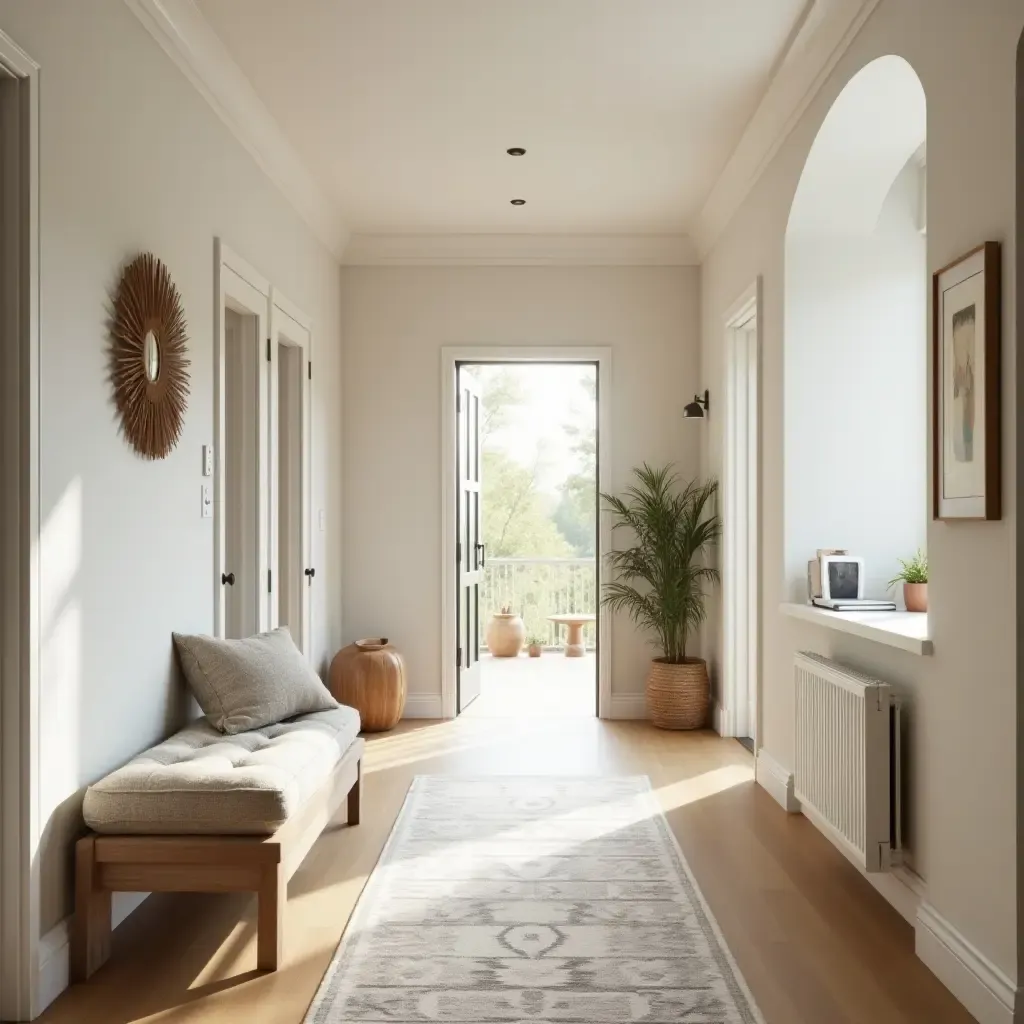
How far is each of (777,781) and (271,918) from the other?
2.39 meters

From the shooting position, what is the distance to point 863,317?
397cm

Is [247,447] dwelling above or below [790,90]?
below

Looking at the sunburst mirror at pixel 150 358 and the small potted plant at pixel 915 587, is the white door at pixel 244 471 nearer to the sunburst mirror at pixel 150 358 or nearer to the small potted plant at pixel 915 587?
the sunburst mirror at pixel 150 358

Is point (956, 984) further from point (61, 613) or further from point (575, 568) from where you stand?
point (575, 568)

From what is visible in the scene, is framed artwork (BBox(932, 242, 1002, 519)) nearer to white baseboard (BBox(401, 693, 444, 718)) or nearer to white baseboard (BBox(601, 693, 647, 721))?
white baseboard (BBox(601, 693, 647, 721))

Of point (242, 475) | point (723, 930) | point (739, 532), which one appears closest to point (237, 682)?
point (242, 475)

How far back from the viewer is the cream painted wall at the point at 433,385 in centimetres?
607

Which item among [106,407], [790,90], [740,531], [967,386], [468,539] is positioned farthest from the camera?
[468,539]

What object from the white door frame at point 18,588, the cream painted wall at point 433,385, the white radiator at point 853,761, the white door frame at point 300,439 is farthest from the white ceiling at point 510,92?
the white radiator at point 853,761

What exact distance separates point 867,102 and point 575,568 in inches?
251

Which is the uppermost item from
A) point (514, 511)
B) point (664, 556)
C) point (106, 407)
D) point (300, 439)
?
point (300, 439)

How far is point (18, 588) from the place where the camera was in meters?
2.31

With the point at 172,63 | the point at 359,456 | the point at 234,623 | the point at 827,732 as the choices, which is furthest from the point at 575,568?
the point at 172,63

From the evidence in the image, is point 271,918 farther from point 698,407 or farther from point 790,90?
point 698,407
